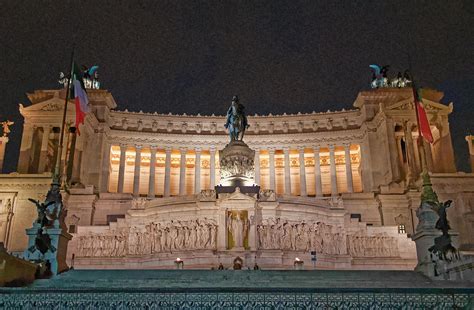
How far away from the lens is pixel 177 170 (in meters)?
76.9

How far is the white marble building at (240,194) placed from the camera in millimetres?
34969

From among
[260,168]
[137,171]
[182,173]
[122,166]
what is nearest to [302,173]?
[260,168]

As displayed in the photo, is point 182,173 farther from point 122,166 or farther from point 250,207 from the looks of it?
point 250,207

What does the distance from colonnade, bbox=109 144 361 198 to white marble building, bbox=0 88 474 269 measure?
6.5 inches

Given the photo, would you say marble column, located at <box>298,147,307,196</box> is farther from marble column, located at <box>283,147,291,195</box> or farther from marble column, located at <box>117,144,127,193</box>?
marble column, located at <box>117,144,127,193</box>

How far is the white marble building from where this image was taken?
35.0m

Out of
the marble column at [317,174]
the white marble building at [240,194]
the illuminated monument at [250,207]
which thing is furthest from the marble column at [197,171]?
the marble column at [317,174]

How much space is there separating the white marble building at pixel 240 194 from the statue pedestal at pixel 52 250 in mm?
12229

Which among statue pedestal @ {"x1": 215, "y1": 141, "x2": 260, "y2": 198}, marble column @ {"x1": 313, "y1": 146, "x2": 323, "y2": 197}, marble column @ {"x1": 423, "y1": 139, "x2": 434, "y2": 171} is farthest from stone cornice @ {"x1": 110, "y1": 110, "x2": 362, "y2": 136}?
statue pedestal @ {"x1": 215, "y1": 141, "x2": 260, "y2": 198}

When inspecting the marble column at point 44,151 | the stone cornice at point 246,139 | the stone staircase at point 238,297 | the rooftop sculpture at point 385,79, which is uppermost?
the rooftop sculpture at point 385,79

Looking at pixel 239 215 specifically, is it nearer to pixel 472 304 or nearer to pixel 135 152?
pixel 472 304

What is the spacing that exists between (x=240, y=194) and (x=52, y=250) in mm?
15136

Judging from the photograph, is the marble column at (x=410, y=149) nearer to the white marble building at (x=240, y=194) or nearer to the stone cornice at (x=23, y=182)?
the white marble building at (x=240, y=194)

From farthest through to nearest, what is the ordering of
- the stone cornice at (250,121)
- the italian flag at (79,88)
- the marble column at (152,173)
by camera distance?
1. the stone cornice at (250,121)
2. the marble column at (152,173)
3. the italian flag at (79,88)
